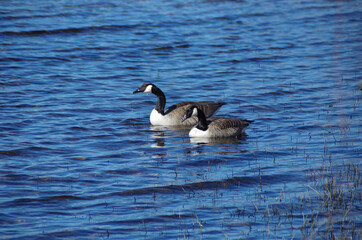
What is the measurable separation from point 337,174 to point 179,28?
18570mm

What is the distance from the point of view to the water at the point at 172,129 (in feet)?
27.9

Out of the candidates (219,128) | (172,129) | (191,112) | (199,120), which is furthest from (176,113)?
(219,128)

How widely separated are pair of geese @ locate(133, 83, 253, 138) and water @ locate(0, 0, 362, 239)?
36 cm

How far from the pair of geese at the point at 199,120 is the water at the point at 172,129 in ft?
1.17

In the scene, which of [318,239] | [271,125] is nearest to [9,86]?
[271,125]

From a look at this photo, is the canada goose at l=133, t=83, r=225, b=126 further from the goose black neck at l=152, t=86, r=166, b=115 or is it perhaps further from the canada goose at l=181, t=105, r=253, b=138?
the canada goose at l=181, t=105, r=253, b=138

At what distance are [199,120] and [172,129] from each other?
151 cm

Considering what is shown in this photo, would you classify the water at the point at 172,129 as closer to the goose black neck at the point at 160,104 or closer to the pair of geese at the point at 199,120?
the pair of geese at the point at 199,120

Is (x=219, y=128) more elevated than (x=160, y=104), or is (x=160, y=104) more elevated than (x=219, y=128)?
(x=160, y=104)

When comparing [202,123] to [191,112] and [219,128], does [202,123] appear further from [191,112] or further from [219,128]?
[191,112]

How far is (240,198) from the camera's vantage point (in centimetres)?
930

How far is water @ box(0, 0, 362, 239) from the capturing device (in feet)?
27.9

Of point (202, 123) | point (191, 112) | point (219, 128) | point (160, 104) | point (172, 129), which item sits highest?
point (160, 104)

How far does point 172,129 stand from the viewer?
1490 centimetres
